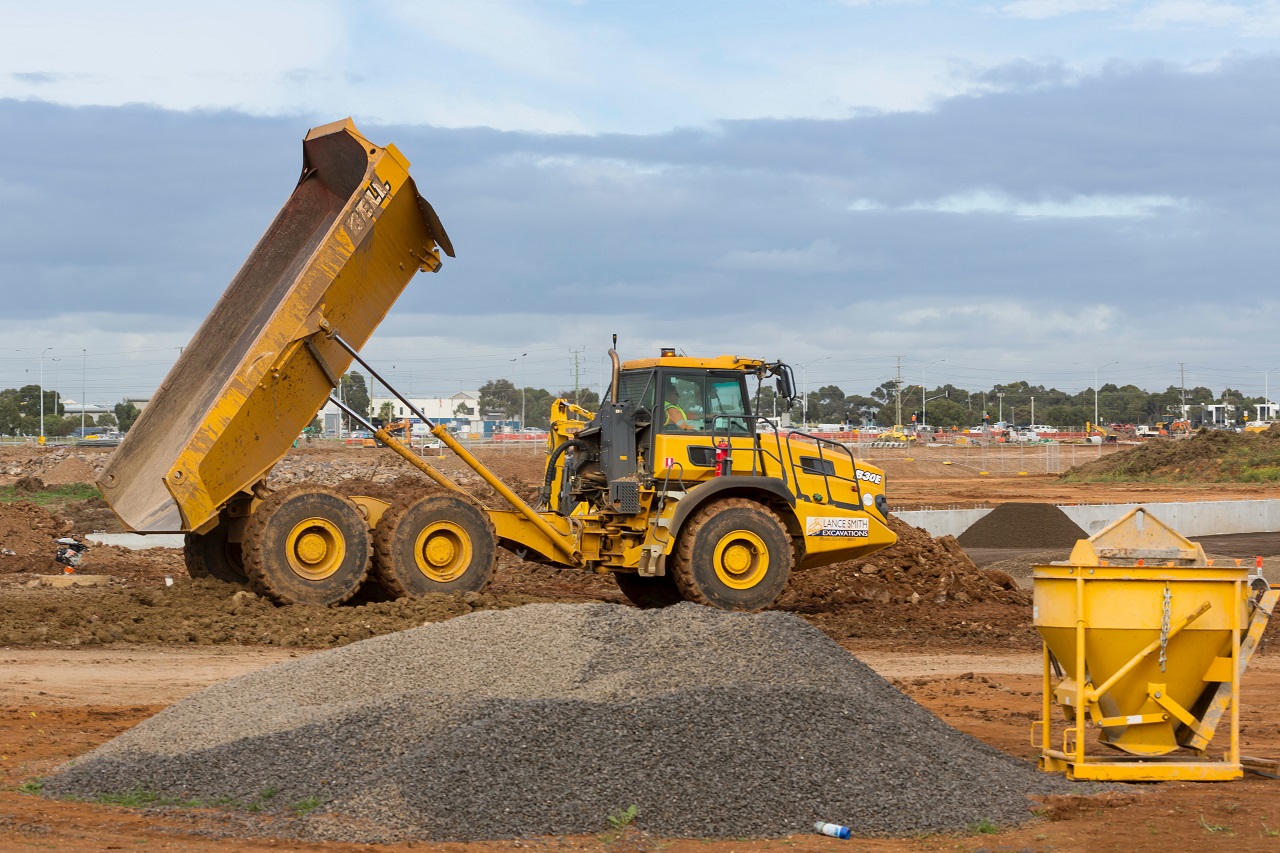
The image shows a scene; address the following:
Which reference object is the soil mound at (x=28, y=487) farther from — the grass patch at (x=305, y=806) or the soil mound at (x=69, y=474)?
the grass patch at (x=305, y=806)

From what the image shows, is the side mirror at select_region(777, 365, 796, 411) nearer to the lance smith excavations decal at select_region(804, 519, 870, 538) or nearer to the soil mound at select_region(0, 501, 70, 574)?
the lance smith excavations decal at select_region(804, 519, 870, 538)

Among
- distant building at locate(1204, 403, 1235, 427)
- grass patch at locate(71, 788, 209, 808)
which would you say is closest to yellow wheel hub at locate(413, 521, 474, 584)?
grass patch at locate(71, 788, 209, 808)

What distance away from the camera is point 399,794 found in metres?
6.74

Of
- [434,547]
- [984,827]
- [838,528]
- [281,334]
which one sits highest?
[281,334]

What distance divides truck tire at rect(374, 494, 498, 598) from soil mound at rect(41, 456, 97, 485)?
27.2m

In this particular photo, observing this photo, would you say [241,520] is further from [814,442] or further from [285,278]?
[814,442]

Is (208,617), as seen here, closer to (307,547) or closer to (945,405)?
(307,547)

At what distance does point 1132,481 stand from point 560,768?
142 feet

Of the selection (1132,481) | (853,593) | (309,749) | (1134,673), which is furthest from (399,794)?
(1132,481)

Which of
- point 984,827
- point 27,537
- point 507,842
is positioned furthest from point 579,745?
point 27,537

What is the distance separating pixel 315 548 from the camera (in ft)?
43.4

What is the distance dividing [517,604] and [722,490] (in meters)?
2.40

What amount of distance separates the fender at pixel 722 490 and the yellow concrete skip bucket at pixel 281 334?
11.7 feet

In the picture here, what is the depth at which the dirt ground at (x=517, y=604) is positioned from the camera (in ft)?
21.3
